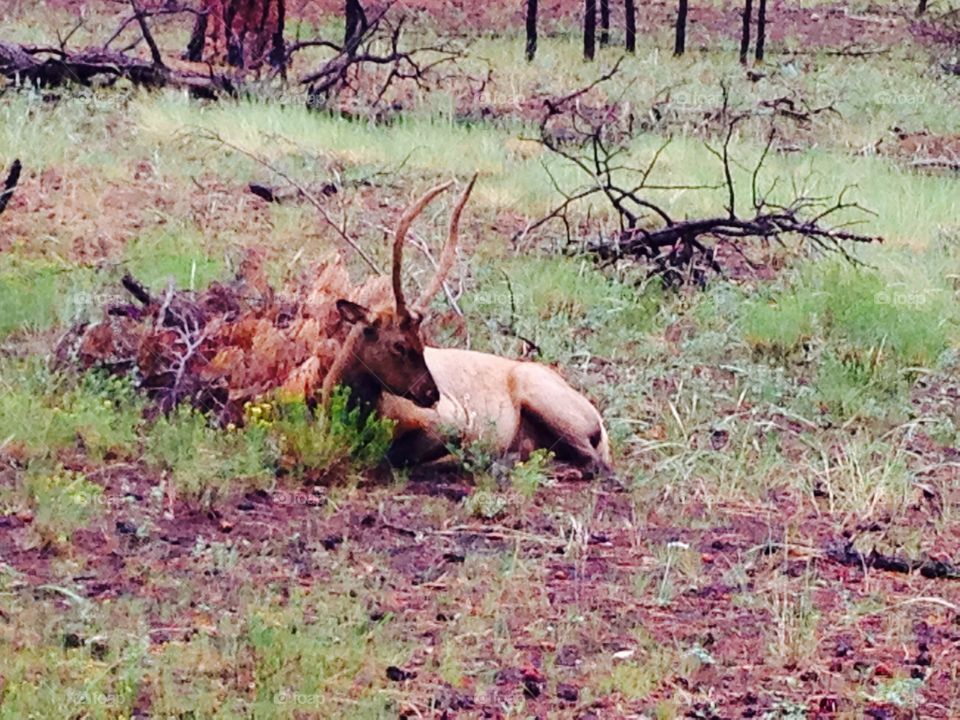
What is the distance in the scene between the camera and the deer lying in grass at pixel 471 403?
7312mm

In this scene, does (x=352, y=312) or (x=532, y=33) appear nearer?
(x=352, y=312)

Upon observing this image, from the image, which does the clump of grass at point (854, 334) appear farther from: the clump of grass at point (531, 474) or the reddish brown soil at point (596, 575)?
the clump of grass at point (531, 474)

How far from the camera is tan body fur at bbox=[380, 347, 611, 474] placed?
24.8ft

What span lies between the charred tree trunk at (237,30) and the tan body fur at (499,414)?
37.0ft

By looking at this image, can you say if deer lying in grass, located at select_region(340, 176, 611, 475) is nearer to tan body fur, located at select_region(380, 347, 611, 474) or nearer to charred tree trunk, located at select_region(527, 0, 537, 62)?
tan body fur, located at select_region(380, 347, 611, 474)

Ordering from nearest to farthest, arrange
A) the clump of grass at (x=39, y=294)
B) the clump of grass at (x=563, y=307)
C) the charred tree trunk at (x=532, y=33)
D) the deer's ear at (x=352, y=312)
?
1. the deer's ear at (x=352, y=312)
2. the clump of grass at (x=39, y=294)
3. the clump of grass at (x=563, y=307)
4. the charred tree trunk at (x=532, y=33)

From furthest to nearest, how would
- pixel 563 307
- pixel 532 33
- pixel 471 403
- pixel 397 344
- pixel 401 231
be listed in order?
pixel 532 33, pixel 563 307, pixel 471 403, pixel 397 344, pixel 401 231

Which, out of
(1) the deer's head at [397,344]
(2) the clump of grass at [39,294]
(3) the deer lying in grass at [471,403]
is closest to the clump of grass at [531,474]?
(3) the deer lying in grass at [471,403]

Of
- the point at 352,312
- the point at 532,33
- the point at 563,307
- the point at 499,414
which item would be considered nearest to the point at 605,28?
the point at 532,33

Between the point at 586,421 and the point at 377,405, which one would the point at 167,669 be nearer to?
the point at 377,405

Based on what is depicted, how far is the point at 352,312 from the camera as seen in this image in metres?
7.30

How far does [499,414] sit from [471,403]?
0.47ft

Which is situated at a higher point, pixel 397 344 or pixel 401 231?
pixel 401 231

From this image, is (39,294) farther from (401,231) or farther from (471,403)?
(401,231)
